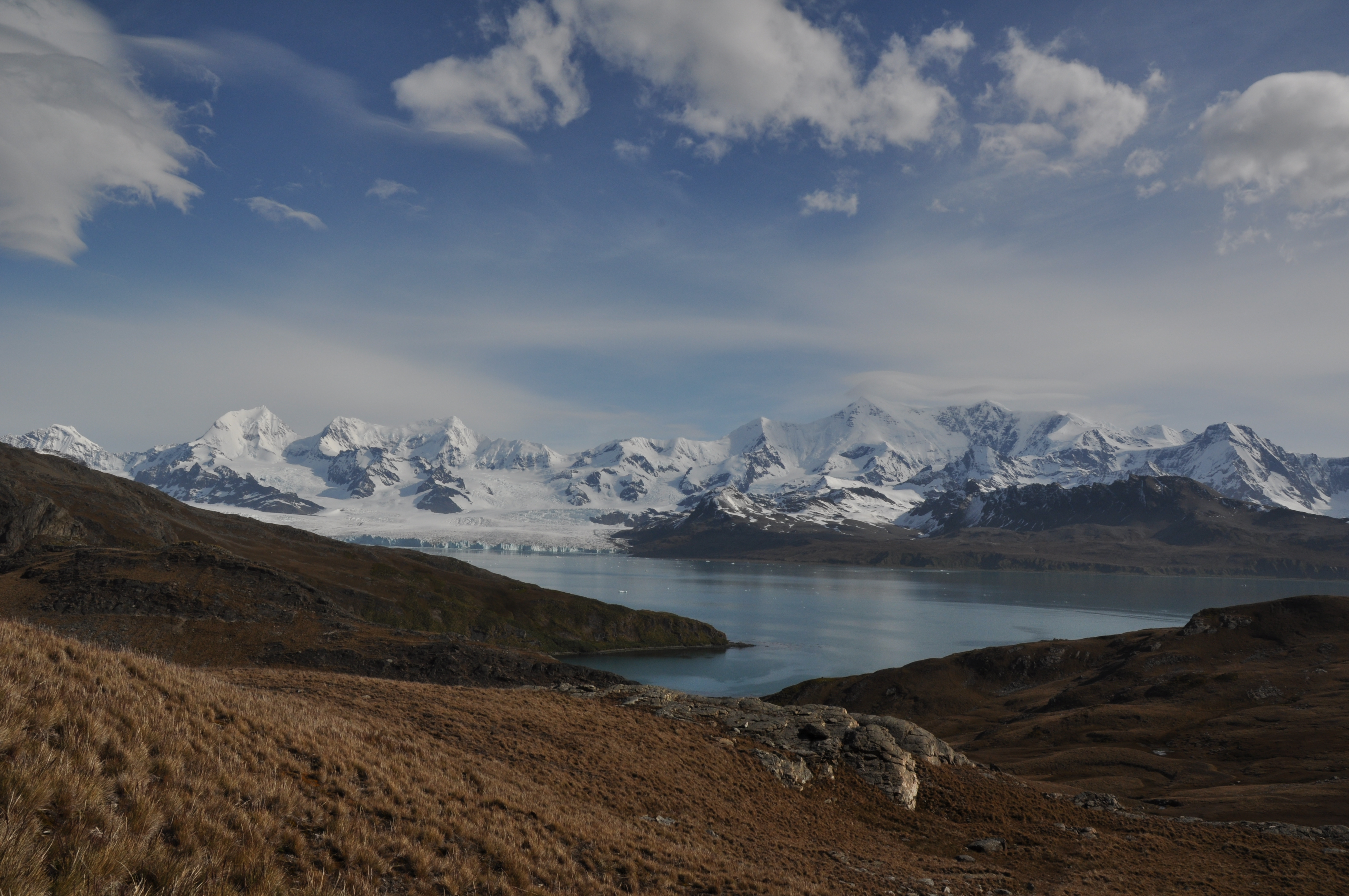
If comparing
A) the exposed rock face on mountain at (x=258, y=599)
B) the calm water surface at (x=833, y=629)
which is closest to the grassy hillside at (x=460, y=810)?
the exposed rock face on mountain at (x=258, y=599)

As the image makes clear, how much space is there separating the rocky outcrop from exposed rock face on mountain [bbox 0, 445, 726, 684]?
2666cm

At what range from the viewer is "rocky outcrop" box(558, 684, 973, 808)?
89.0 ft

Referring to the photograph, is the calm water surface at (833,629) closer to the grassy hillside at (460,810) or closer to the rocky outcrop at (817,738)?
the rocky outcrop at (817,738)

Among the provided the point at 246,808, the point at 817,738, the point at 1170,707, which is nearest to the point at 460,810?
the point at 246,808

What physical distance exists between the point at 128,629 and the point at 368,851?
187 feet

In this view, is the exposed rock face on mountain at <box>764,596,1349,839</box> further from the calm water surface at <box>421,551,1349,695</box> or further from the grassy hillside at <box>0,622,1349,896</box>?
the calm water surface at <box>421,551,1349,695</box>

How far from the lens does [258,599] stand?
62.4m

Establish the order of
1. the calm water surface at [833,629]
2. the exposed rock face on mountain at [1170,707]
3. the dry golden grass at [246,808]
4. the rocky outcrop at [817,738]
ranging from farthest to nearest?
the calm water surface at [833,629] → the exposed rock face on mountain at [1170,707] → the rocky outcrop at [817,738] → the dry golden grass at [246,808]

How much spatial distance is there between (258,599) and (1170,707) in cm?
8159

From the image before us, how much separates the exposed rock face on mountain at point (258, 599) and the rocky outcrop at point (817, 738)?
26656 millimetres

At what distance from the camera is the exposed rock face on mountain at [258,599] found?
53.2 metres

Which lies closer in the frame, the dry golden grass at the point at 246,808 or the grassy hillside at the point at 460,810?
the dry golden grass at the point at 246,808

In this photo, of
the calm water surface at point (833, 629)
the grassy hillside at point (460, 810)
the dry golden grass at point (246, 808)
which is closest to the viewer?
the dry golden grass at point (246, 808)

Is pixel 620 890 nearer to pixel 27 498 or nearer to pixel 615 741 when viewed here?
pixel 615 741
